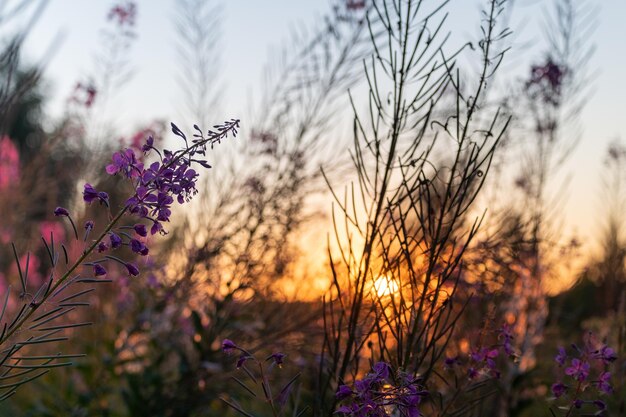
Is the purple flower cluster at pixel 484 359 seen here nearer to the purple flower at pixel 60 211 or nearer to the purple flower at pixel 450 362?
the purple flower at pixel 450 362

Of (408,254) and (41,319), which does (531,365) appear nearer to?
(408,254)

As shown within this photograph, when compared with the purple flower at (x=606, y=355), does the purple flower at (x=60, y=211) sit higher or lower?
lower

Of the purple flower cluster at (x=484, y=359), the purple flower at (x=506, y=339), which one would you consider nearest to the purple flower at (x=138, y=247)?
the purple flower cluster at (x=484, y=359)

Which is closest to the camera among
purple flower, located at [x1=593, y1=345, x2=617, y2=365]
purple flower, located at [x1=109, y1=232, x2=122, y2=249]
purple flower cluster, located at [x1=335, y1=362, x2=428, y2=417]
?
purple flower, located at [x1=109, y1=232, x2=122, y2=249]

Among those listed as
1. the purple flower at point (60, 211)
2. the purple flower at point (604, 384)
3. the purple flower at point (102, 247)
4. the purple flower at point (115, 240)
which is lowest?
the purple flower at point (102, 247)

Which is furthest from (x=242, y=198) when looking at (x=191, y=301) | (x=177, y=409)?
(x=177, y=409)

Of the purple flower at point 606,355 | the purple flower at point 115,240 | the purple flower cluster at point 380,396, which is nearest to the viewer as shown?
the purple flower at point 115,240

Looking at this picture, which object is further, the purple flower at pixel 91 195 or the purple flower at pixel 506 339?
the purple flower at pixel 506 339

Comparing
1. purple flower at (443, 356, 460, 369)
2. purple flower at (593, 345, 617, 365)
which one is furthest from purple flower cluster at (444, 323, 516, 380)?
purple flower at (593, 345, 617, 365)

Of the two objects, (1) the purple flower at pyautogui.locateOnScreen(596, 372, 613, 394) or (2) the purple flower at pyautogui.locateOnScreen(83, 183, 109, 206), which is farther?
(1) the purple flower at pyautogui.locateOnScreen(596, 372, 613, 394)

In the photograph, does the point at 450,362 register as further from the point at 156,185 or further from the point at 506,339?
the point at 156,185

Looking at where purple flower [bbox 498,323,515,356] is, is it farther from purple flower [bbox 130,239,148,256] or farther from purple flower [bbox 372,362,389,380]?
purple flower [bbox 130,239,148,256]

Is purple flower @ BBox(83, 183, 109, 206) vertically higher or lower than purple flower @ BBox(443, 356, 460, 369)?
higher

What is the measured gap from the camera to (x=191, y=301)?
4.82m
